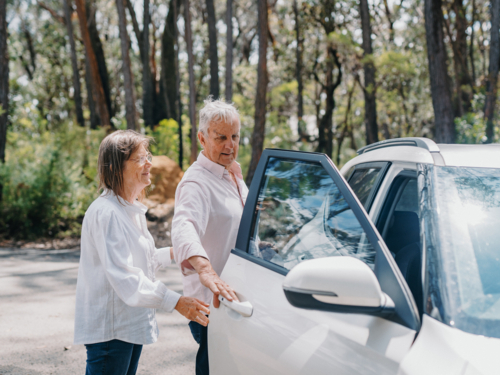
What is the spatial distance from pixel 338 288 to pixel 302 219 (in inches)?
34.0

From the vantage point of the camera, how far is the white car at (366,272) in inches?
57.7

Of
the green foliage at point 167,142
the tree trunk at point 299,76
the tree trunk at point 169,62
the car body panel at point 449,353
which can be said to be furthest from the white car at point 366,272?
the tree trunk at point 169,62

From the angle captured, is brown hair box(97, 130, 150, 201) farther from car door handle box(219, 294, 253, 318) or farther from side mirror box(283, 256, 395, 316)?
side mirror box(283, 256, 395, 316)

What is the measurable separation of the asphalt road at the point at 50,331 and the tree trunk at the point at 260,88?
23.7 ft

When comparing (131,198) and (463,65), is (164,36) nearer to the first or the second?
(463,65)

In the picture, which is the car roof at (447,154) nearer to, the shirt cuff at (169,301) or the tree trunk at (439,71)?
the shirt cuff at (169,301)

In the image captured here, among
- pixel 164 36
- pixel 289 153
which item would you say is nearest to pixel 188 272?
pixel 289 153

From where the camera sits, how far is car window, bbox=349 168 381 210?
2.99 m

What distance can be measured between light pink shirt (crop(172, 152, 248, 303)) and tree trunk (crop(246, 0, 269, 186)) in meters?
11.0

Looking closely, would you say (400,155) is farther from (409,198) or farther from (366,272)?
(366,272)

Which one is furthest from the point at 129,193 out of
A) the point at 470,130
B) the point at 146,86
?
the point at 146,86

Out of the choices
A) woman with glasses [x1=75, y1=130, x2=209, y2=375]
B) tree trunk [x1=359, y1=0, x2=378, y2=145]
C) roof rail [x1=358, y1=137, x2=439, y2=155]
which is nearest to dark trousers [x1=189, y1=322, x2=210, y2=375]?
woman with glasses [x1=75, y1=130, x2=209, y2=375]

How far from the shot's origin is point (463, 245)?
1.63m

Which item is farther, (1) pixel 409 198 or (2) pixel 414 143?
(1) pixel 409 198
